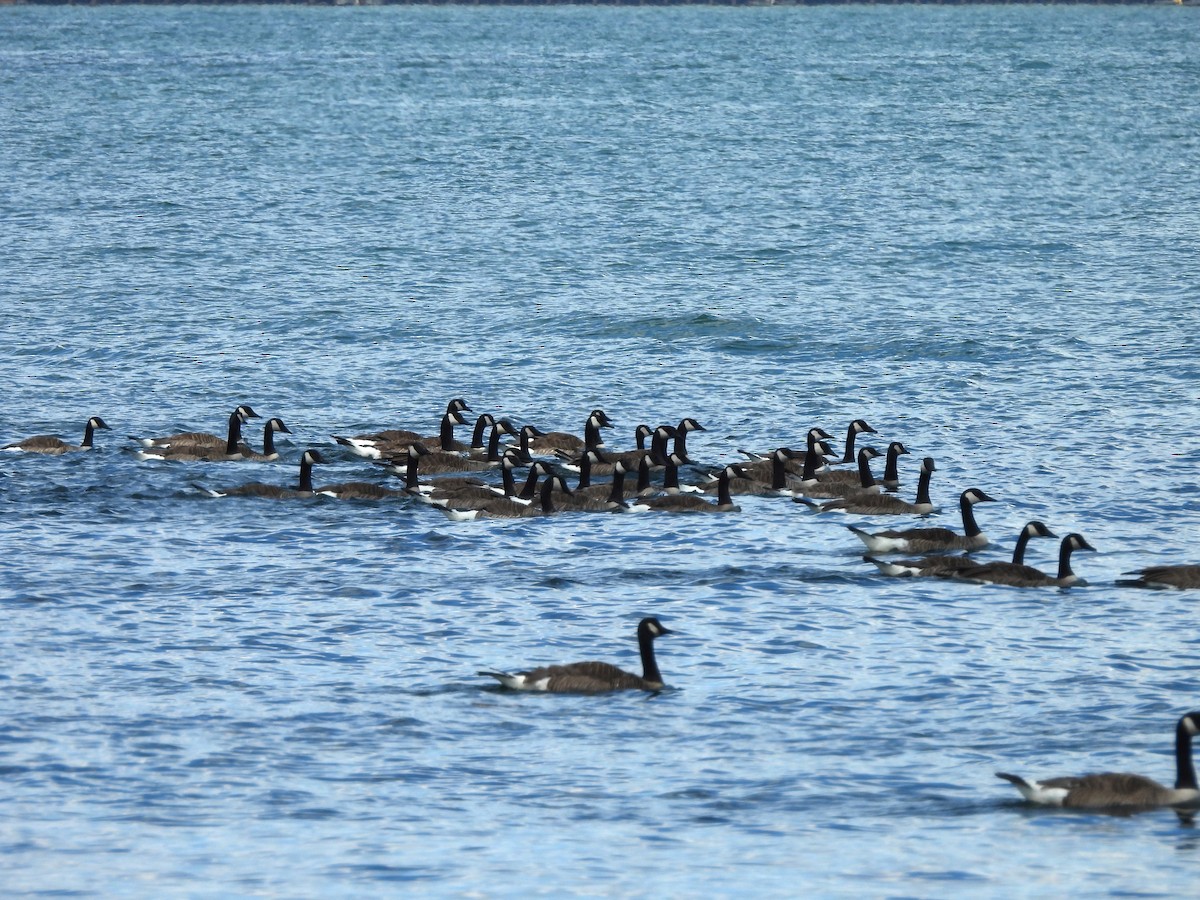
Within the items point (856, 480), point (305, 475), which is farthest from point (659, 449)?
point (305, 475)

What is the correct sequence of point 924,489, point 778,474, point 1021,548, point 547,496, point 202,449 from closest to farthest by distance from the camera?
point 1021,548 < point 547,496 < point 924,489 < point 778,474 < point 202,449

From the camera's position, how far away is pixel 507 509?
86.7 ft

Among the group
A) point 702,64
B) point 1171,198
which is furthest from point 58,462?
point 702,64

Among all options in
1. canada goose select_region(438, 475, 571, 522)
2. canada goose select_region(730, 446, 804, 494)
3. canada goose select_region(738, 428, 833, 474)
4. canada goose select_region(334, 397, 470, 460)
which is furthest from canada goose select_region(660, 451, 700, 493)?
canada goose select_region(334, 397, 470, 460)

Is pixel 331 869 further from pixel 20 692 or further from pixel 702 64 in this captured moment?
pixel 702 64

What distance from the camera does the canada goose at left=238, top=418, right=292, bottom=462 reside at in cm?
3011

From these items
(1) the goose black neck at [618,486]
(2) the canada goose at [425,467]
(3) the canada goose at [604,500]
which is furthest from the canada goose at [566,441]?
(1) the goose black neck at [618,486]

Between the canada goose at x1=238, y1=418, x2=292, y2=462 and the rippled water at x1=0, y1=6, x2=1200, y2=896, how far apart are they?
13.8 inches

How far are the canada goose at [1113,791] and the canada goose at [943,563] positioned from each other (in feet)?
23.8

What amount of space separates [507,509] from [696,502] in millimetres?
2659

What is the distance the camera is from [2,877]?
A: 14.7 metres

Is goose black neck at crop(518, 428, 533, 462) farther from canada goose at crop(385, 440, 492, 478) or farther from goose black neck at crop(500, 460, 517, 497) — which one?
goose black neck at crop(500, 460, 517, 497)

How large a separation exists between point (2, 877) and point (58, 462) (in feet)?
51.6

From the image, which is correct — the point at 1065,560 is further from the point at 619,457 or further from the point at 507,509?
the point at 619,457
